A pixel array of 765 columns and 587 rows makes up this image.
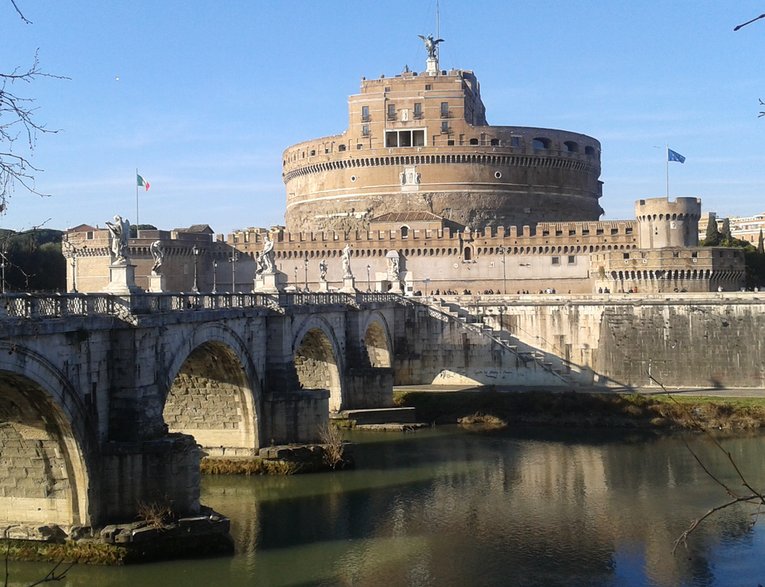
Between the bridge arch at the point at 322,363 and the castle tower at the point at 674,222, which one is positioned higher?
the castle tower at the point at 674,222

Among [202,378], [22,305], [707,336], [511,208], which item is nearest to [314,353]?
[202,378]

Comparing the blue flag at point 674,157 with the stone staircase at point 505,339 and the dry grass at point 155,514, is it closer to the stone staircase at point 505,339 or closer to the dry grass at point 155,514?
the stone staircase at point 505,339

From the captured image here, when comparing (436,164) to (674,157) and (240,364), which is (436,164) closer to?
(674,157)

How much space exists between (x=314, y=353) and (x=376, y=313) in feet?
19.6

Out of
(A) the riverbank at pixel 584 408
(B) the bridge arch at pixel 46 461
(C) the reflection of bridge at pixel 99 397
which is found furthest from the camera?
(A) the riverbank at pixel 584 408

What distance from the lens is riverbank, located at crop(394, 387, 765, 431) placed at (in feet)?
106

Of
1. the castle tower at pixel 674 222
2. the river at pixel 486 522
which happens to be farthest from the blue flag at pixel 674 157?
the river at pixel 486 522

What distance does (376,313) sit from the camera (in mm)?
39250

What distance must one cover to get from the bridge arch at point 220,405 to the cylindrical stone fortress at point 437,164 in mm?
39123

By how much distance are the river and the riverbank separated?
241cm

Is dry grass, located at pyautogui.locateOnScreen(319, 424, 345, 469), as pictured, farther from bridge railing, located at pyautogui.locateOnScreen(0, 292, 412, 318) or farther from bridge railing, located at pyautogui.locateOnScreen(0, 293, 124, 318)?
bridge railing, located at pyautogui.locateOnScreen(0, 293, 124, 318)

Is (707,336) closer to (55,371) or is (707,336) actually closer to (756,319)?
(756,319)

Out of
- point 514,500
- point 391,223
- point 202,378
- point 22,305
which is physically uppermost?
point 391,223

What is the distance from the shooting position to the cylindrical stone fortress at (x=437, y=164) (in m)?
63.3
